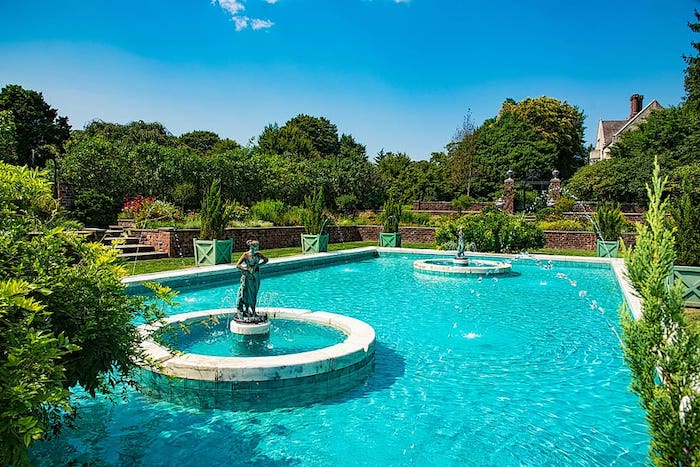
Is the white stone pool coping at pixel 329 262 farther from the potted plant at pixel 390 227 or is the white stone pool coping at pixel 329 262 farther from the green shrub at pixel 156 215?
the green shrub at pixel 156 215

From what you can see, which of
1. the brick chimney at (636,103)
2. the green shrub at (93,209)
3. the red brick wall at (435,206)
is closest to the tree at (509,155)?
the red brick wall at (435,206)

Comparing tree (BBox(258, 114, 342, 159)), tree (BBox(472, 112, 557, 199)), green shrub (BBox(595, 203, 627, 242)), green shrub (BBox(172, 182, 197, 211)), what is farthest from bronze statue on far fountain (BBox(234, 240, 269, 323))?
tree (BBox(472, 112, 557, 199))

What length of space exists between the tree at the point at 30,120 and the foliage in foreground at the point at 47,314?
36433mm

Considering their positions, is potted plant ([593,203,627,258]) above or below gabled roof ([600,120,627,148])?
below

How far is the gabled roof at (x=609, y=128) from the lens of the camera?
57.5 metres

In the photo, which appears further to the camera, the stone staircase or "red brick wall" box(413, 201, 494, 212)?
"red brick wall" box(413, 201, 494, 212)

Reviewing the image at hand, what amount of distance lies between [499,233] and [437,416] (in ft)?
49.8

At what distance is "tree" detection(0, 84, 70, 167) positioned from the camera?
3419 centimetres

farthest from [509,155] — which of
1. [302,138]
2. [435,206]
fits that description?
[302,138]

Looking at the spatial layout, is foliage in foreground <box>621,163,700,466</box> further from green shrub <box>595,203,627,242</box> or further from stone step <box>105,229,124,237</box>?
green shrub <box>595,203,627,242</box>

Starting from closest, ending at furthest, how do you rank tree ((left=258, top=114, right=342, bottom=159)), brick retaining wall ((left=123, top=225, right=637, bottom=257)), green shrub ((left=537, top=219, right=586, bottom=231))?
brick retaining wall ((left=123, top=225, right=637, bottom=257)), green shrub ((left=537, top=219, right=586, bottom=231)), tree ((left=258, top=114, right=342, bottom=159))

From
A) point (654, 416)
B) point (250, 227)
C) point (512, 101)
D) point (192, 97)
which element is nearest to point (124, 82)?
point (192, 97)

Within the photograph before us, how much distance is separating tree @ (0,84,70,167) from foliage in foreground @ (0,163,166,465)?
1434 inches

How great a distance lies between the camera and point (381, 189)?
3538cm
